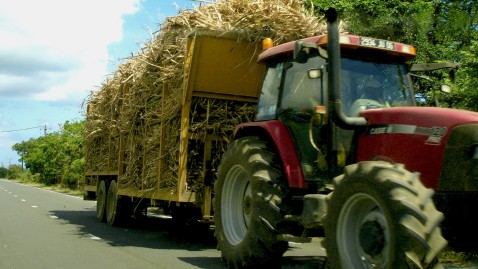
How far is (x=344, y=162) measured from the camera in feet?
19.5

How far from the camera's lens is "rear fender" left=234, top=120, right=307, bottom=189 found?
6.12 meters

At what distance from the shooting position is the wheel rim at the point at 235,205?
6941 mm

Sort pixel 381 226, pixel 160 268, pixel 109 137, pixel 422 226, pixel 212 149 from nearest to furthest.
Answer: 1. pixel 422 226
2. pixel 381 226
3. pixel 160 268
4. pixel 212 149
5. pixel 109 137

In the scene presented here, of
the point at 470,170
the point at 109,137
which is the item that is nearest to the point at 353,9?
the point at 109,137

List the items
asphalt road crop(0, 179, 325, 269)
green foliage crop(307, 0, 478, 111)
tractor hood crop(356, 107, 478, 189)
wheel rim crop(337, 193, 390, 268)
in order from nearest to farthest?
wheel rim crop(337, 193, 390, 268) → tractor hood crop(356, 107, 478, 189) → asphalt road crop(0, 179, 325, 269) → green foliage crop(307, 0, 478, 111)

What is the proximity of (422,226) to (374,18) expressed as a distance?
32.0 ft

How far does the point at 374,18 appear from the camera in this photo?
1321 cm

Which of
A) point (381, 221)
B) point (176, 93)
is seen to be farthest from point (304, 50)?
point (176, 93)

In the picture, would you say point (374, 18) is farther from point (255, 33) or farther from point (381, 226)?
point (381, 226)

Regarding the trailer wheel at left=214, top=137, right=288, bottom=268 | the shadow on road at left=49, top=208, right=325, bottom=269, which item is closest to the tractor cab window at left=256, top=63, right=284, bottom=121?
the trailer wheel at left=214, top=137, right=288, bottom=268

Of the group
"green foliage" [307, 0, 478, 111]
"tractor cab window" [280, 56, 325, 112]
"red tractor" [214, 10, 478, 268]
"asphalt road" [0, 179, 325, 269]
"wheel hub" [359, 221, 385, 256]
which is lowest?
"asphalt road" [0, 179, 325, 269]

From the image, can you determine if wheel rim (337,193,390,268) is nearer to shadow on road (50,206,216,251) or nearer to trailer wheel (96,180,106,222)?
shadow on road (50,206,216,251)

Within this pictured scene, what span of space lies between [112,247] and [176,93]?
2726mm

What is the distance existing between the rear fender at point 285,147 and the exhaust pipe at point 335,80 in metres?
0.77
